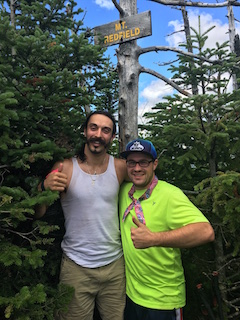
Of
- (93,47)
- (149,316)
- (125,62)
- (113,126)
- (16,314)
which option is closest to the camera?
(16,314)

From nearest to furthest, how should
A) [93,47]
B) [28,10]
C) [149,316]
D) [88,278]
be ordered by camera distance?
[149,316], [88,278], [93,47], [28,10]

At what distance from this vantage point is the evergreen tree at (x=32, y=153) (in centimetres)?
256

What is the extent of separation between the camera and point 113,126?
3.45 metres

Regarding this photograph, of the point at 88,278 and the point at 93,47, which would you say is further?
the point at 93,47

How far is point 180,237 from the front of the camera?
2398 millimetres

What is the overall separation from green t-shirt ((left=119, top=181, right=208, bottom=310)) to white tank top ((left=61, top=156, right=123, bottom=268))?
1.28ft

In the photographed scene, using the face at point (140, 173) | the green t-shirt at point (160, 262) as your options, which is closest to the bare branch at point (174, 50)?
the face at point (140, 173)

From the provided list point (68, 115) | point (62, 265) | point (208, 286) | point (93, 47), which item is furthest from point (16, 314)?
point (93, 47)

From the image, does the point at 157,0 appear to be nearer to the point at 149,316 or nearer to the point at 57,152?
the point at 57,152

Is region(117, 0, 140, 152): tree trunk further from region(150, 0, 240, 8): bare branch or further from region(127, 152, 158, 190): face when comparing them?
region(127, 152, 158, 190): face

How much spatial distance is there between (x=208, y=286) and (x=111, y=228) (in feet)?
6.56

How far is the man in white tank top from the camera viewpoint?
3.12 m

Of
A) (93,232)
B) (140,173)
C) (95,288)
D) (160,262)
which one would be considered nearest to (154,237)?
(160,262)

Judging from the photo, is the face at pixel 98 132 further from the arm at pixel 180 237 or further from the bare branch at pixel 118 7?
the bare branch at pixel 118 7
